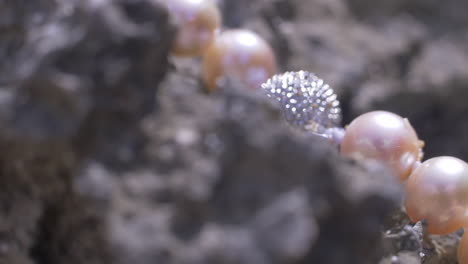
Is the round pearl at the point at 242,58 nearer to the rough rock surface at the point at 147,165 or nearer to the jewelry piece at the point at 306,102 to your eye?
the jewelry piece at the point at 306,102

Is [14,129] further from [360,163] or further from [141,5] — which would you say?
[360,163]

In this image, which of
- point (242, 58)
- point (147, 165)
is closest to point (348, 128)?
point (242, 58)

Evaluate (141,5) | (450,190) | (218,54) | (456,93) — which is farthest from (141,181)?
(456,93)

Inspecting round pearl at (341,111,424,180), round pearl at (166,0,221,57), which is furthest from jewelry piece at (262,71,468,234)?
round pearl at (166,0,221,57)

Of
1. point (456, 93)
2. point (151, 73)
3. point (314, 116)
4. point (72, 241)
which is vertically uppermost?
point (456, 93)

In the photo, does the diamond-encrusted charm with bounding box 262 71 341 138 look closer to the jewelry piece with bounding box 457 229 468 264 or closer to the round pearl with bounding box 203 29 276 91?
the round pearl with bounding box 203 29 276 91

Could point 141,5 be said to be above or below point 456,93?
below

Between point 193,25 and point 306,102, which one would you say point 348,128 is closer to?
point 306,102
